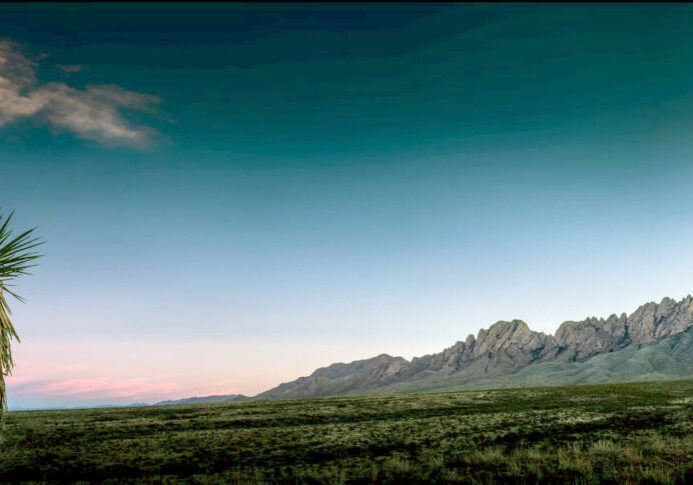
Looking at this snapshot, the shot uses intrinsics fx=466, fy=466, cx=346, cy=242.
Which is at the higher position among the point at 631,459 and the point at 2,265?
the point at 2,265

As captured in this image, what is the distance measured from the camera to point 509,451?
27703 mm

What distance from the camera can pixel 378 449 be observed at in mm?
30422

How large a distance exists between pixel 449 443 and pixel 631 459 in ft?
36.5

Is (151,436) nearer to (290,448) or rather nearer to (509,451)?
(290,448)

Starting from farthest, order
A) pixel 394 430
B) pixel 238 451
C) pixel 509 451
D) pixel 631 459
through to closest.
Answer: pixel 394 430 → pixel 238 451 → pixel 509 451 → pixel 631 459

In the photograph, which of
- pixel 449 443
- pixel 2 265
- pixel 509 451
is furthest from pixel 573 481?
pixel 2 265

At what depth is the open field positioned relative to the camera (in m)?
22.8

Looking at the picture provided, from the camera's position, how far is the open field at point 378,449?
74.9 feet

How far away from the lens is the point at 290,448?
31547 millimetres

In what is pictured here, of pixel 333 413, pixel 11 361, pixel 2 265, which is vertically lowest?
pixel 333 413

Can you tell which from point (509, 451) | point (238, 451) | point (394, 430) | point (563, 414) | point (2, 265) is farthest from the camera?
point (563, 414)

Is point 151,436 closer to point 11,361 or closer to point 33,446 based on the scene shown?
point 33,446

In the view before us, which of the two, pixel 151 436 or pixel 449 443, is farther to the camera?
pixel 151 436

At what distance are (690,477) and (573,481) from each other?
478 centimetres
